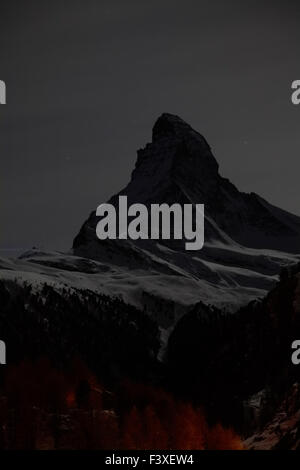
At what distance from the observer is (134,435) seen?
150m

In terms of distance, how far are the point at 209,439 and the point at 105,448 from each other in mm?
42716

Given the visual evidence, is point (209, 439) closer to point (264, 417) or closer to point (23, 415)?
point (264, 417)

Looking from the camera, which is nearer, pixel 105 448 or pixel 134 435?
pixel 105 448
